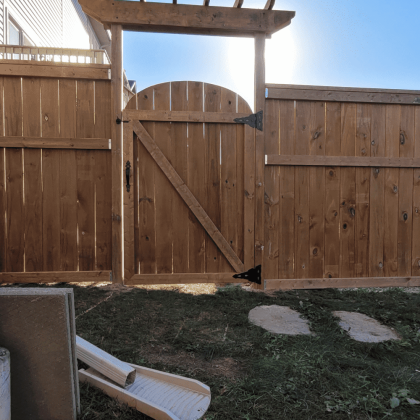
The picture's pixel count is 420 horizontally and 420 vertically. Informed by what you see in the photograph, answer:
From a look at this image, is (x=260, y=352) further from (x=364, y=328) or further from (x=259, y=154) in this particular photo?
(x=259, y=154)

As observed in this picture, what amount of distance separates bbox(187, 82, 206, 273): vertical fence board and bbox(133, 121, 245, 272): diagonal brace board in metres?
0.06

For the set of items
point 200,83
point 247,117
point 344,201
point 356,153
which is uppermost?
point 200,83

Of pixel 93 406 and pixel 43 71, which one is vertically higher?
pixel 43 71

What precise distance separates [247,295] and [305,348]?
3.52 ft

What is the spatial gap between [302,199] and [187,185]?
3.94ft

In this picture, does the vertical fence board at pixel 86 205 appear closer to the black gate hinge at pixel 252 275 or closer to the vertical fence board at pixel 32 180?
the vertical fence board at pixel 32 180

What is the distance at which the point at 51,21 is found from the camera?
790cm

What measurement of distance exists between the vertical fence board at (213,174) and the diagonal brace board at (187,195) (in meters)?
0.06

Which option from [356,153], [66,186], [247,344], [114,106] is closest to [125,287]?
[66,186]

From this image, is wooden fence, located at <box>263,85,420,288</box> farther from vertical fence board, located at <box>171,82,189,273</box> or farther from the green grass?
vertical fence board, located at <box>171,82,189,273</box>

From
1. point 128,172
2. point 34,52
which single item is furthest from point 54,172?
point 34,52

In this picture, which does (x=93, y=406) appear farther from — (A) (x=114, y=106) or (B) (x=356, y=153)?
(B) (x=356, y=153)

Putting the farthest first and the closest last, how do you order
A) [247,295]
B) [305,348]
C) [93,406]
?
[247,295] < [305,348] < [93,406]

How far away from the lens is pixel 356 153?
3.26 metres
